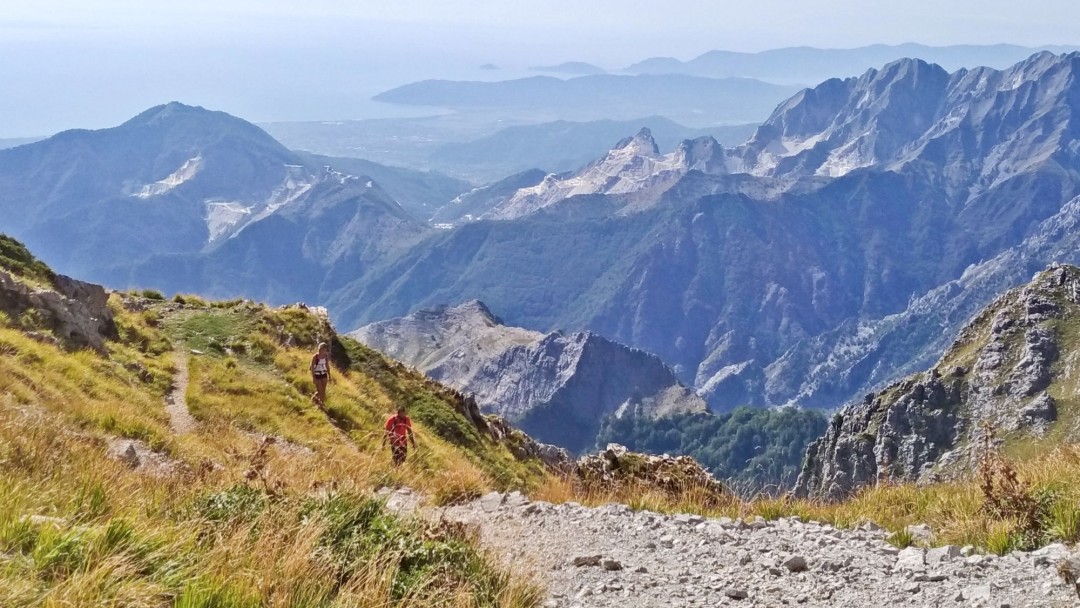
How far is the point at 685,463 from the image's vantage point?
71.1ft

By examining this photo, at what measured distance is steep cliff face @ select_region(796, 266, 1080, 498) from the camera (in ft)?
472

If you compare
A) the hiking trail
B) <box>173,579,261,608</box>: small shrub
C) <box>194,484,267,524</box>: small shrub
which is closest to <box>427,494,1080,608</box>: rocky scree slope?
the hiking trail

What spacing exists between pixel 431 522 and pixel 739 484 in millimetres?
8552

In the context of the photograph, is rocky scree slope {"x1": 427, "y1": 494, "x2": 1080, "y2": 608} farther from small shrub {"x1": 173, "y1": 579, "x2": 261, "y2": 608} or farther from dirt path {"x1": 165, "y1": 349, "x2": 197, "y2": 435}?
dirt path {"x1": 165, "y1": 349, "x2": 197, "y2": 435}

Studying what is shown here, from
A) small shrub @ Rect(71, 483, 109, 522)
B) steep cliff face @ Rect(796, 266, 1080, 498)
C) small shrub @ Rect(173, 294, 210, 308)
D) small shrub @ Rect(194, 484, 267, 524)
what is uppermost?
small shrub @ Rect(71, 483, 109, 522)

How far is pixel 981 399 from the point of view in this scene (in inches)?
6250

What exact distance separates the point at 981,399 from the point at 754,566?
172622mm

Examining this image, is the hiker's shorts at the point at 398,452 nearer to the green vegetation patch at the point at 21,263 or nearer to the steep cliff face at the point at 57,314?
the steep cliff face at the point at 57,314

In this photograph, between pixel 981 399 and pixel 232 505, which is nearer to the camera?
pixel 232 505

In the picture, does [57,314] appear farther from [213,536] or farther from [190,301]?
[213,536]

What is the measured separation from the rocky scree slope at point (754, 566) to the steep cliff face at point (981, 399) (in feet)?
435

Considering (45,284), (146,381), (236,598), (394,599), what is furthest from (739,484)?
(45,284)

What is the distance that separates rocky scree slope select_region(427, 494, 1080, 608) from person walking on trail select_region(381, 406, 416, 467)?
539 cm

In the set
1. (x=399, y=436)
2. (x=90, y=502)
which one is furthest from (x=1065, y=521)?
(x=399, y=436)
